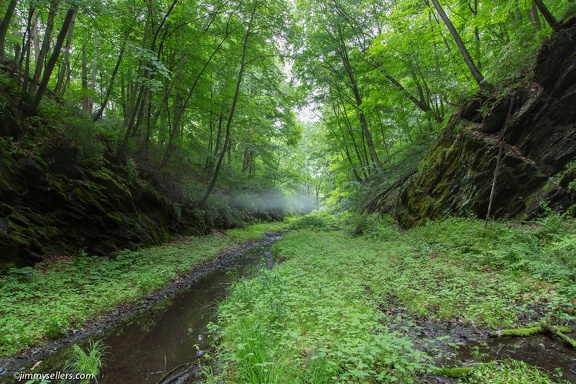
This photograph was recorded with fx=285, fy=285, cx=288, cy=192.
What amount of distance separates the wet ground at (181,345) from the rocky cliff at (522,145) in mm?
5354

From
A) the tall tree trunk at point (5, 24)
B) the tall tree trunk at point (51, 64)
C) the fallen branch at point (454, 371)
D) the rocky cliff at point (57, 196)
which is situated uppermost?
the tall tree trunk at point (5, 24)

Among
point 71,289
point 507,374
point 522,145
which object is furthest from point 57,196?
point 522,145

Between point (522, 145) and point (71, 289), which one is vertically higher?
point (522, 145)

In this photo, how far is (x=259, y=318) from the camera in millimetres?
4438

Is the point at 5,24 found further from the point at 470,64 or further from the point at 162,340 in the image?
the point at 470,64

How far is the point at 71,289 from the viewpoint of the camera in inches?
248

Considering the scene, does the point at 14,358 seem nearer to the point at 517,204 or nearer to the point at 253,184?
the point at 517,204

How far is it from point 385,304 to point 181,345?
11.5ft

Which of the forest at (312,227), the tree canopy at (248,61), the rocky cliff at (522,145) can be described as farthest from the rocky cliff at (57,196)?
the rocky cliff at (522,145)

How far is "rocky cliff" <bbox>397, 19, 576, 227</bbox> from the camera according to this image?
25.4ft

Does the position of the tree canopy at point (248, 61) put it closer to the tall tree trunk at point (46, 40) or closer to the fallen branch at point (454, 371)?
the tall tree trunk at point (46, 40)

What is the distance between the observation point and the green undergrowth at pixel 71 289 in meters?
4.70

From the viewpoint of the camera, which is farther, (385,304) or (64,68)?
(64,68)

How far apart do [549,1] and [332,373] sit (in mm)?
15226
